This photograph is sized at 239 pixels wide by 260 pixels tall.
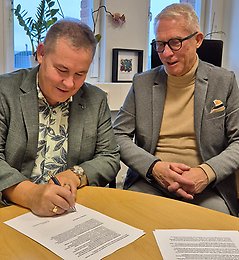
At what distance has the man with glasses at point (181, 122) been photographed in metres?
1.70

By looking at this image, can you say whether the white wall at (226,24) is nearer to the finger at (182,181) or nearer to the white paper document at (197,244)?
the finger at (182,181)

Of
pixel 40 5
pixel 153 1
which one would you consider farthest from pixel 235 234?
pixel 153 1

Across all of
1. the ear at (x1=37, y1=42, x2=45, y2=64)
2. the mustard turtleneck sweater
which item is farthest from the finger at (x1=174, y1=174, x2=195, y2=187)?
the ear at (x1=37, y1=42, x2=45, y2=64)

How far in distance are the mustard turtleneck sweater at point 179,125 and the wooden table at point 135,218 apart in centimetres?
55

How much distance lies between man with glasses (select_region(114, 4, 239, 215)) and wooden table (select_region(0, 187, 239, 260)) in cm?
40

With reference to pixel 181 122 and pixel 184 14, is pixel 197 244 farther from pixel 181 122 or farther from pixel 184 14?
pixel 184 14

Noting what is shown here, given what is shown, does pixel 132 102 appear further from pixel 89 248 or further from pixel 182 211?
pixel 89 248

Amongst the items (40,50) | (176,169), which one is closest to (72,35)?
(40,50)

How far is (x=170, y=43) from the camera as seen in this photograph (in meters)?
1.73

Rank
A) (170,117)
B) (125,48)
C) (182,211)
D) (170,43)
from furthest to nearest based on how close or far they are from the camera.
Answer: (125,48), (170,117), (170,43), (182,211)

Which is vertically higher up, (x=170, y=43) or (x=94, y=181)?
(x=170, y=43)

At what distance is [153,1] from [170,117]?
155cm

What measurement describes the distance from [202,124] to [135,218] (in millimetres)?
795

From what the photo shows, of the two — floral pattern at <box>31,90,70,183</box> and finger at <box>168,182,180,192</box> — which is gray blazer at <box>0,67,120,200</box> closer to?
floral pattern at <box>31,90,70,183</box>
